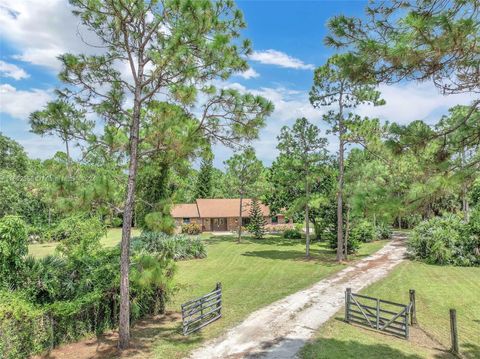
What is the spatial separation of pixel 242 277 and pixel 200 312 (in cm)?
747

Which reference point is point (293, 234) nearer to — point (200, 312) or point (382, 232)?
point (382, 232)

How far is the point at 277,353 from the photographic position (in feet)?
31.4

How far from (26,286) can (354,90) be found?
2038cm

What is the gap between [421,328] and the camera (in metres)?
12.1

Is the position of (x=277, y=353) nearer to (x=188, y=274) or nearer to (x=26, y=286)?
(x=26, y=286)

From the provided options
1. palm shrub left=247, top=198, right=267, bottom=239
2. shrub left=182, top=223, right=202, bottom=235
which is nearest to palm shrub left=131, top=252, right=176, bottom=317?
palm shrub left=247, top=198, right=267, bottom=239

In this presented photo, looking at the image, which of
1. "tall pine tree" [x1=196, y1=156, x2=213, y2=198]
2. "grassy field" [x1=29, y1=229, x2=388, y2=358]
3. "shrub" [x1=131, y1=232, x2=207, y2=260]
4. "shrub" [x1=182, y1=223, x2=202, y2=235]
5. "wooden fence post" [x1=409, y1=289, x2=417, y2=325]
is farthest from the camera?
"tall pine tree" [x1=196, y1=156, x2=213, y2=198]

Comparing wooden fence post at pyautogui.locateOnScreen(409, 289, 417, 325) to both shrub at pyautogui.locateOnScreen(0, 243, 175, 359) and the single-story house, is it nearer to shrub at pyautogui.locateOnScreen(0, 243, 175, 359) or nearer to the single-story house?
shrub at pyautogui.locateOnScreen(0, 243, 175, 359)

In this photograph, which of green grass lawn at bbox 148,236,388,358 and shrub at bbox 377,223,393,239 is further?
shrub at bbox 377,223,393,239

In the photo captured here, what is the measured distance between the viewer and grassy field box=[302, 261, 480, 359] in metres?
9.88

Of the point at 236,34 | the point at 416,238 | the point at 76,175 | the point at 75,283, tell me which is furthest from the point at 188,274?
the point at 416,238

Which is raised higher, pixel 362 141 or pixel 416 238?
pixel 362 141

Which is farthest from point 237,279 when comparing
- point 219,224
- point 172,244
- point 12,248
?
point 219,224

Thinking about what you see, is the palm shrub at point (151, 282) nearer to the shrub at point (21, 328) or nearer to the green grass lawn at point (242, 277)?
the green grass lawn at point (242, 277)
